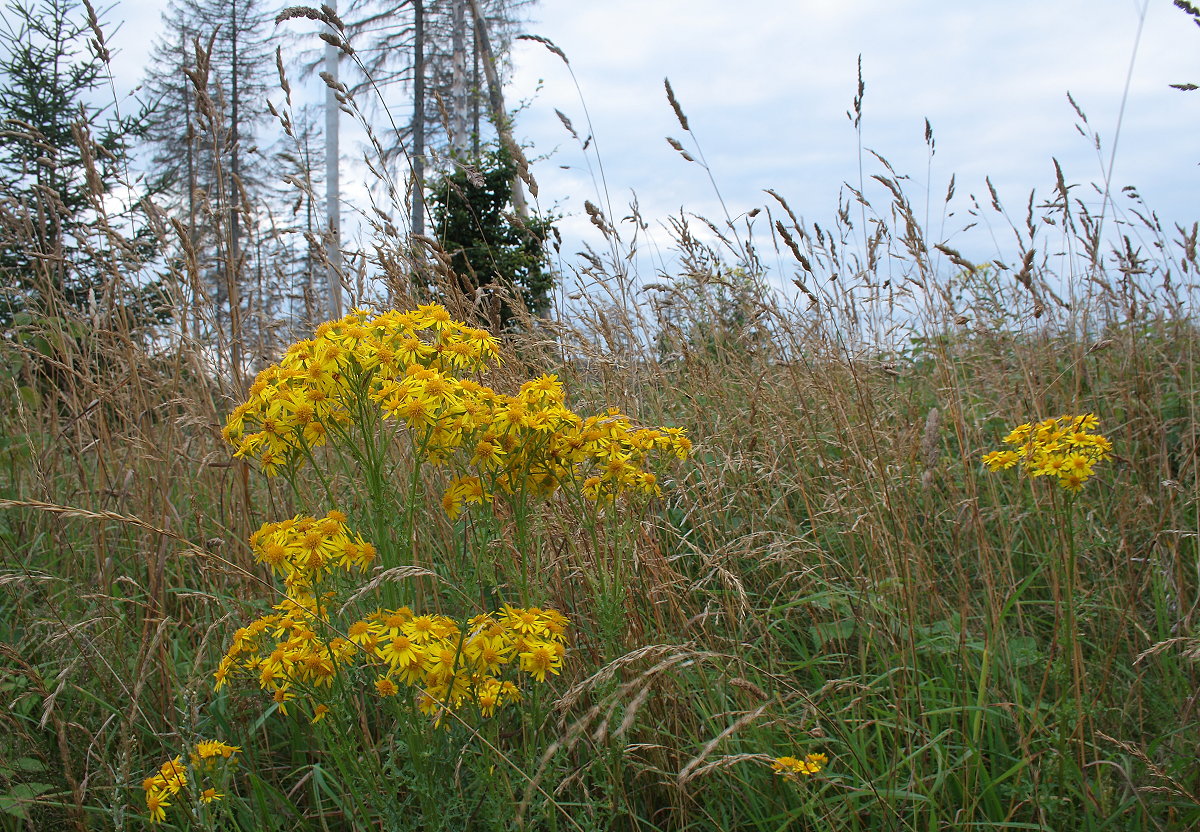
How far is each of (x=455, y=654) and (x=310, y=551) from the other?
0.30m

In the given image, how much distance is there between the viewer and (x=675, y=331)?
Result: 2.71 m

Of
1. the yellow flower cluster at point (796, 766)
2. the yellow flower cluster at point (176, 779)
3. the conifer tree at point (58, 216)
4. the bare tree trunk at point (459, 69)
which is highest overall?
the bare tree trunk at point (459, 69)

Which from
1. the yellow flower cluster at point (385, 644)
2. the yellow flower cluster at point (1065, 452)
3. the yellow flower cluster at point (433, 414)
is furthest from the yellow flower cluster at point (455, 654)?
the yellow flower cluster at point (1065, 452)

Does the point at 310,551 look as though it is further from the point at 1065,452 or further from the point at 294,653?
the point at 1065,452

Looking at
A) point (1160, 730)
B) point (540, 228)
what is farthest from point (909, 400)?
point (540, 228)

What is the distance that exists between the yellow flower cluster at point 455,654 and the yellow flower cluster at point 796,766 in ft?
1.34

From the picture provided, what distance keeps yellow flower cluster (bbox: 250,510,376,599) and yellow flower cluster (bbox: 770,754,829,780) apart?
0.77m

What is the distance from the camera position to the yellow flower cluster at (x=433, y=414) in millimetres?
1217

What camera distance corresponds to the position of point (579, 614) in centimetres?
161

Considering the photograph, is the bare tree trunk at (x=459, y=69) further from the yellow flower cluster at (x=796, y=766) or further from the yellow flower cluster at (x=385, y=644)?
the yellow flower cluster at (x=796, y=766)

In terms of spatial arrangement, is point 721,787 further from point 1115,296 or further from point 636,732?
point 1115,296

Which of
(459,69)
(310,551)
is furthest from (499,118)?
(310,551)

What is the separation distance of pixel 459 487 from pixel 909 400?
190 centimetres

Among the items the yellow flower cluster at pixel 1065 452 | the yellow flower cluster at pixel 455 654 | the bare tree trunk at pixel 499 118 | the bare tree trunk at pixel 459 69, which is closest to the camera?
the yellow flower cluster at pixel 455 654
